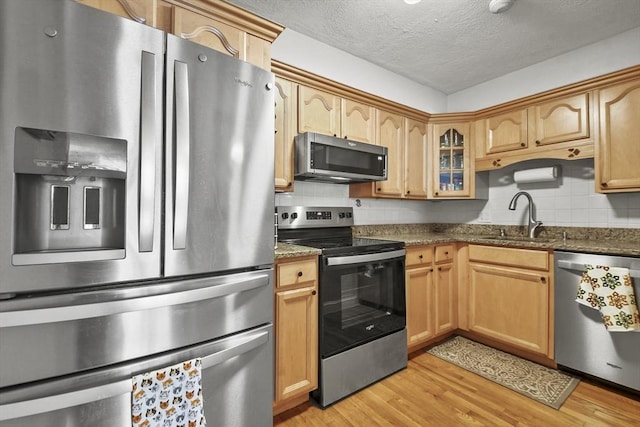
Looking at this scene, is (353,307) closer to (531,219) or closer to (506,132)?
(531,219)

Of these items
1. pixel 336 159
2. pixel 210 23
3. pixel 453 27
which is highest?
pixel 453 27

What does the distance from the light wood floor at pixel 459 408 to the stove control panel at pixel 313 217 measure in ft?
4.02

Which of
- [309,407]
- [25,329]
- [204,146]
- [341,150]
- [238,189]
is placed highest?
[341,150]

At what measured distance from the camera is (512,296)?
244 cm

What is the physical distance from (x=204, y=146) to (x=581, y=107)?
9.42 ft

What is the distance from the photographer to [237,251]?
132cm

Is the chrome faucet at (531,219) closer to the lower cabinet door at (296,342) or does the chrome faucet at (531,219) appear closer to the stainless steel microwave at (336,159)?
the stainless steel microwave at (336,159)

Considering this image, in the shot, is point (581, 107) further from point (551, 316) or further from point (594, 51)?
point (551, 316)

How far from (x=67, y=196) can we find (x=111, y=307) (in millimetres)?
394

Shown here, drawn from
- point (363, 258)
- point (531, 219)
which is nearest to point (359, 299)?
point (363, 258)

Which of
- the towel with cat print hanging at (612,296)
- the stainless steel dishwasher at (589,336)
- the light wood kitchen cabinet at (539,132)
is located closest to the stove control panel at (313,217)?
the light wood kitchen cabinet at (539,132)

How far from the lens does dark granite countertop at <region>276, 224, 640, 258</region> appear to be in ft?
6.41

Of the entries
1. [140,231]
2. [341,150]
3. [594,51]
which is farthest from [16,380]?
[594,51]

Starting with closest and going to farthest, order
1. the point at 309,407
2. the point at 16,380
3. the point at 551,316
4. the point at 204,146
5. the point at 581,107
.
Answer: the point at 16,380, the point at 204,146, the point at 309,407, the point at 551,316, the point at 581,107
